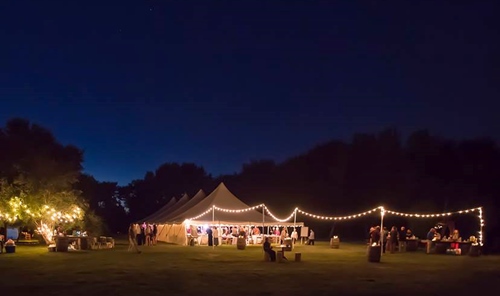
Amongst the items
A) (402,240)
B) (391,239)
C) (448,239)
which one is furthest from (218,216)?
(448,239)

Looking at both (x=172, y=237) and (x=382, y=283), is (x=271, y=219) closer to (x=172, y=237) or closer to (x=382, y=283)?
(x=172, y=237)

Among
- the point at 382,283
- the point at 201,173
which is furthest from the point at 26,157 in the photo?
the point at 201,173

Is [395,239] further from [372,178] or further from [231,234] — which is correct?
[372,178]

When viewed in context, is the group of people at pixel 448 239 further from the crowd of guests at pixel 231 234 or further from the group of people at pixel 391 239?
the crowd of guests at pixel 231 234

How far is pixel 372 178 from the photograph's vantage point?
2013 inches

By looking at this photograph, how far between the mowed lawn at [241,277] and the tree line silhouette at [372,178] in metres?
16.3

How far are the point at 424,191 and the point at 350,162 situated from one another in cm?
1035

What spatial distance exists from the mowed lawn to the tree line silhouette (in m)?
16.3

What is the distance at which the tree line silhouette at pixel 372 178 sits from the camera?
42.8 metres

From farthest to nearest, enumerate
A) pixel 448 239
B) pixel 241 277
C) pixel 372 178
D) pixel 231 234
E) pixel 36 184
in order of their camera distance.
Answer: pixel 372 178 < pixel 231 234 < pixel 36 184 < pixel 448 239 < pixel 241 277

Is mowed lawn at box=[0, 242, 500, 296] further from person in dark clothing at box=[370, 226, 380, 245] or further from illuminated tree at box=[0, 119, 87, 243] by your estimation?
illuminated tree at box=[0, 119, 87, 243]

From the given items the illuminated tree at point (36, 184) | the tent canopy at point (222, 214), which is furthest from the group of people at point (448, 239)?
the illuminated tree at point (36, 184)

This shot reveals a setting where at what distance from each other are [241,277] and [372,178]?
3659 cm

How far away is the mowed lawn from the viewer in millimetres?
13258
